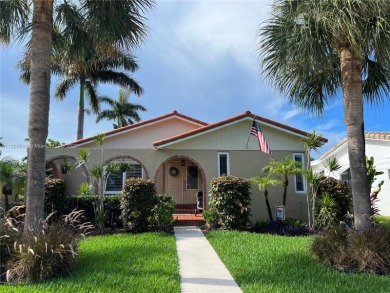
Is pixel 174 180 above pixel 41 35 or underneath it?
underneath

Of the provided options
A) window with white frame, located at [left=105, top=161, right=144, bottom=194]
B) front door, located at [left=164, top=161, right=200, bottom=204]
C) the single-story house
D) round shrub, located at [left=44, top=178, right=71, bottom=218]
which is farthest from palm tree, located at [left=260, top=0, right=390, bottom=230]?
front door, located at [left=164, top=161, right=200, bottom=204]

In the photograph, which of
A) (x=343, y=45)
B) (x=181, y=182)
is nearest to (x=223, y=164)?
(x=181, y=182)

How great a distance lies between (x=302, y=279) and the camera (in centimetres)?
621

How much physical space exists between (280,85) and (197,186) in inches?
430

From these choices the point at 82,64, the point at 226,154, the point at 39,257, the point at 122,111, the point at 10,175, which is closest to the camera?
the point at 39,257

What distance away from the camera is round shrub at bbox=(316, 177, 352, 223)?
12.9 metres

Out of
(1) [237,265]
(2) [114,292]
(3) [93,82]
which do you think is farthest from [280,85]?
(3) [93,82]

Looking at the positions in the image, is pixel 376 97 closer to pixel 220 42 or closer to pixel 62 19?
pixel 220 42

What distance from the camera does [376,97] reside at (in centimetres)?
1007

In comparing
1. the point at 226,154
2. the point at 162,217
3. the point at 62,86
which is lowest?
the point at 162,217

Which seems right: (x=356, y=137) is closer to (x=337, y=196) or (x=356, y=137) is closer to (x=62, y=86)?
(x=337, y=196)

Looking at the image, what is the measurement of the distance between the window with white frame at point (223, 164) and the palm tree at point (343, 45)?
642 cm

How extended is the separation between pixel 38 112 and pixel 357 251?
301 inches

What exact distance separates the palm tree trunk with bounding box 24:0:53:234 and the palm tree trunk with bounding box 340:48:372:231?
729cm
